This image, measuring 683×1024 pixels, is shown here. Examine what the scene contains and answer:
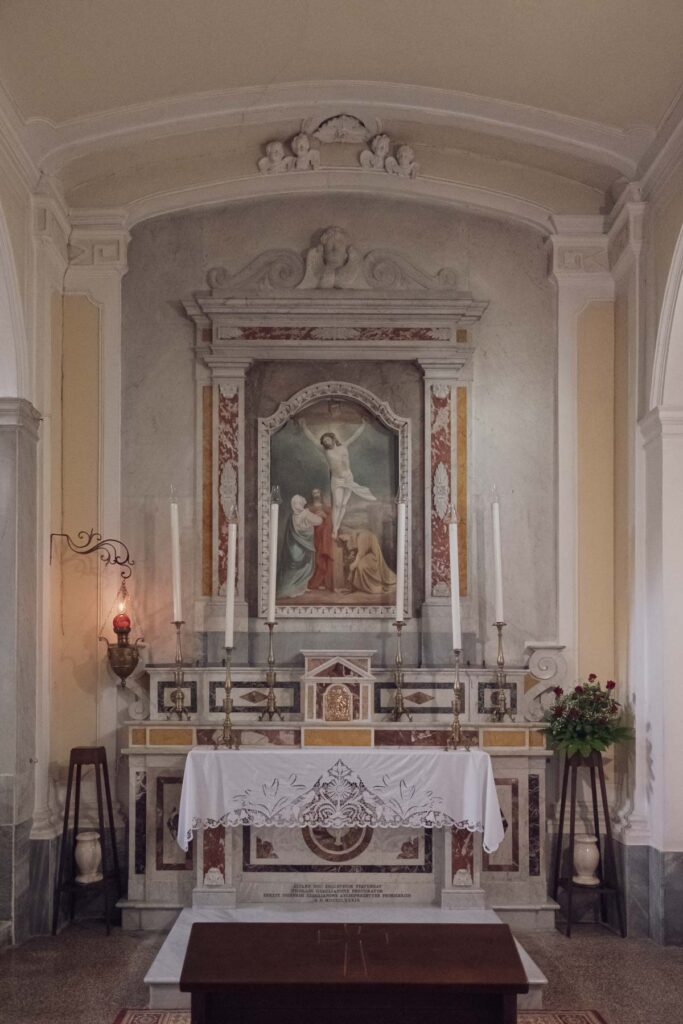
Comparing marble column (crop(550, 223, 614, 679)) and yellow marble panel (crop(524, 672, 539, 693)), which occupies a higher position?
marble column (crop(550, 223, 614, 679))

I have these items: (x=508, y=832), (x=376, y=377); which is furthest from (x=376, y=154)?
(x=508, y=832)

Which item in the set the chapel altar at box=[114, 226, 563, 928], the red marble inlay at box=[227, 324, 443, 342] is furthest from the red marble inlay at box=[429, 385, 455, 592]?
the red marble inlay at box=[227, 324, 443, 342]

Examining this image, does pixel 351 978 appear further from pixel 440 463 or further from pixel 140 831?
pixel 440 463

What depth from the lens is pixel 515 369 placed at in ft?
23.6

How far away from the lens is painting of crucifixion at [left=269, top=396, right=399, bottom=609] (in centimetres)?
704

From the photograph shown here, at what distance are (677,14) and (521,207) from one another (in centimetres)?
208

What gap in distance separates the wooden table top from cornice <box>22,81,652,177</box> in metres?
4.11

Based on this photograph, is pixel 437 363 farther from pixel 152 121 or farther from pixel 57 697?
pixel 57 697


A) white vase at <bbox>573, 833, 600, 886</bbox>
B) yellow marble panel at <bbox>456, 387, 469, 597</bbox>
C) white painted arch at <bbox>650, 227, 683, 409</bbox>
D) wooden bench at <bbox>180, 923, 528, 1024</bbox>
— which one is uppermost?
white painted arch at <bbox>650, 227, 683, 409</bbox>

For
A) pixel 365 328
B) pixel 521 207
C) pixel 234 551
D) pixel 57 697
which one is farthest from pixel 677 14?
pixel 57 697

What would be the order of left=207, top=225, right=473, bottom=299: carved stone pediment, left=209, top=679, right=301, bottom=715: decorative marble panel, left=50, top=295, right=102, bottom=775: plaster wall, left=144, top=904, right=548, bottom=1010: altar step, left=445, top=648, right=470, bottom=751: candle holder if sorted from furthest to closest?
left=207, top=225, right=473, bottom=299: carved stone pediment < left=50, top=295, right=102, bottom=775: plaster wall < left=209, top=679, right=301, bottom=715: decorative marble panel < left=445, top=648, right=470, bottom=751: candle holder < left=144, top=904, right=548, bottom=1010: altar step

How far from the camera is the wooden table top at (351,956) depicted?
377cm

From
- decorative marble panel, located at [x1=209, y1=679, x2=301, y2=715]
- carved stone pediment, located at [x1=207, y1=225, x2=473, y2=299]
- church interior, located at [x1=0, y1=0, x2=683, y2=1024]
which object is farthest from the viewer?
carved stone pediment, located at [x1=207, y1=225, x2=473, y2=299]

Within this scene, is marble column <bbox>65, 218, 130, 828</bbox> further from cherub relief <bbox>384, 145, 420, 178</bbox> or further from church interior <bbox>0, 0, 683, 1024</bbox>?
cherub relief <bbox>384, 145, 420, 178</bbox>
